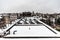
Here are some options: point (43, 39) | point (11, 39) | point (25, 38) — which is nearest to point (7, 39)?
point (11, 39)

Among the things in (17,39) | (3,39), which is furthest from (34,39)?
(3,39)

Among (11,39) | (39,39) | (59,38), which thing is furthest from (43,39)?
(11,39)

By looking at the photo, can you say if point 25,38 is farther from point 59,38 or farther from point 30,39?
point 59,38

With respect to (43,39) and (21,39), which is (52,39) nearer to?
(43,39)

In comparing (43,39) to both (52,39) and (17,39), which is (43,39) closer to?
(52,39)

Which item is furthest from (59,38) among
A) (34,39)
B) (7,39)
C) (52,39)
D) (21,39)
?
(7,39)

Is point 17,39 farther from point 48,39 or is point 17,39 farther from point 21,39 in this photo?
point 48,39
